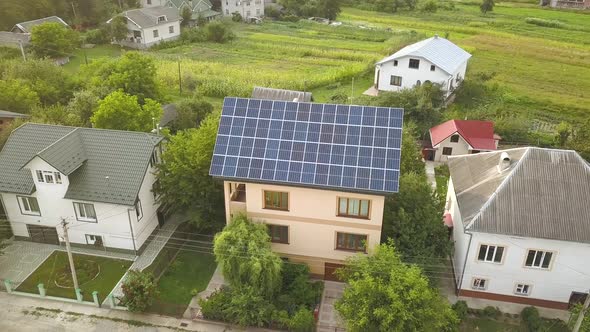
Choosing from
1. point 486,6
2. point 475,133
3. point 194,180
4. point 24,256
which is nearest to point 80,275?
point 24,256

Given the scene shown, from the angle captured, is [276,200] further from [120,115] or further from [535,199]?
[120,115]

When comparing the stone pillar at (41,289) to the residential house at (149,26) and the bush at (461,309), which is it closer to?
the bush at (461,309)

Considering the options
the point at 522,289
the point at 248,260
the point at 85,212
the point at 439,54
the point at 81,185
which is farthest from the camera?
the point at 439,54

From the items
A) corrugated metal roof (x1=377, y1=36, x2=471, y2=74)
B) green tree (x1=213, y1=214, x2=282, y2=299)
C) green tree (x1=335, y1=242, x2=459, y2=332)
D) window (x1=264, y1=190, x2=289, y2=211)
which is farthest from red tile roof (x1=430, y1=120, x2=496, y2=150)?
green tree (x1=213, y1=214, x2=282, y2=299)

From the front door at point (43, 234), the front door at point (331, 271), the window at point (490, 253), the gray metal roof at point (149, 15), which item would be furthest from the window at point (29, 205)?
the gray metal roof at point (149, 15)

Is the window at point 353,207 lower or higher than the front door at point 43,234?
higher

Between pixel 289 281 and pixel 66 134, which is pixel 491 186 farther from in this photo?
pixel 66 134
